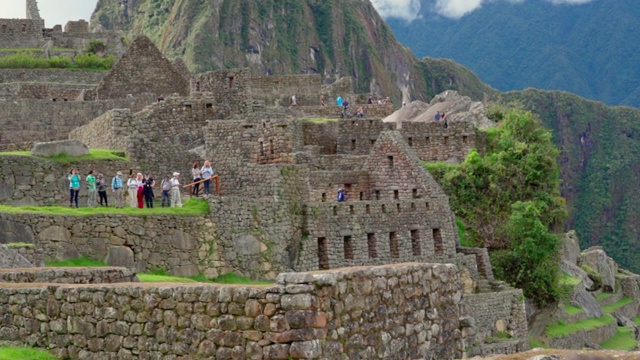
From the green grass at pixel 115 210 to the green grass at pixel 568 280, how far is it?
2211cm

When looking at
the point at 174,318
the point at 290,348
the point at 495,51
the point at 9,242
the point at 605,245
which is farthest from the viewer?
the point at 495,51

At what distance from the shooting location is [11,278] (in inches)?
637

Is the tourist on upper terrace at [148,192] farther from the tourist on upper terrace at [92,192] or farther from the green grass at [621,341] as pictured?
the green grass at [621,341]

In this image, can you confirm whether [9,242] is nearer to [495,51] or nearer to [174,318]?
[174,318]

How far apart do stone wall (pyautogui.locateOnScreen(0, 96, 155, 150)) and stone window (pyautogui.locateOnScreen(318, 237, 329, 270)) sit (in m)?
14.6

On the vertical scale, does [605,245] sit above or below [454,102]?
below

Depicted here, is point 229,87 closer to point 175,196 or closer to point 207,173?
point 207,173

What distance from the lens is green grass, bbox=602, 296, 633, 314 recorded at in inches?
2403

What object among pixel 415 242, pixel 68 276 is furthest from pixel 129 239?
pixel 415 242

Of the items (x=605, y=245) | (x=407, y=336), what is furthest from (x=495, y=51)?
(x=407, y=336)

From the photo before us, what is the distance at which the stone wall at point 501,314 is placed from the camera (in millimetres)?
36781

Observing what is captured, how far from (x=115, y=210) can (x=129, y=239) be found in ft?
2.79

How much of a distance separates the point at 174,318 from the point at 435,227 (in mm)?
25191

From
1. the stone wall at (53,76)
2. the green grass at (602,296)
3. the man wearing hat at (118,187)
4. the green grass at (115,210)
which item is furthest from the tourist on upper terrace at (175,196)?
the green grass at (602,296)
